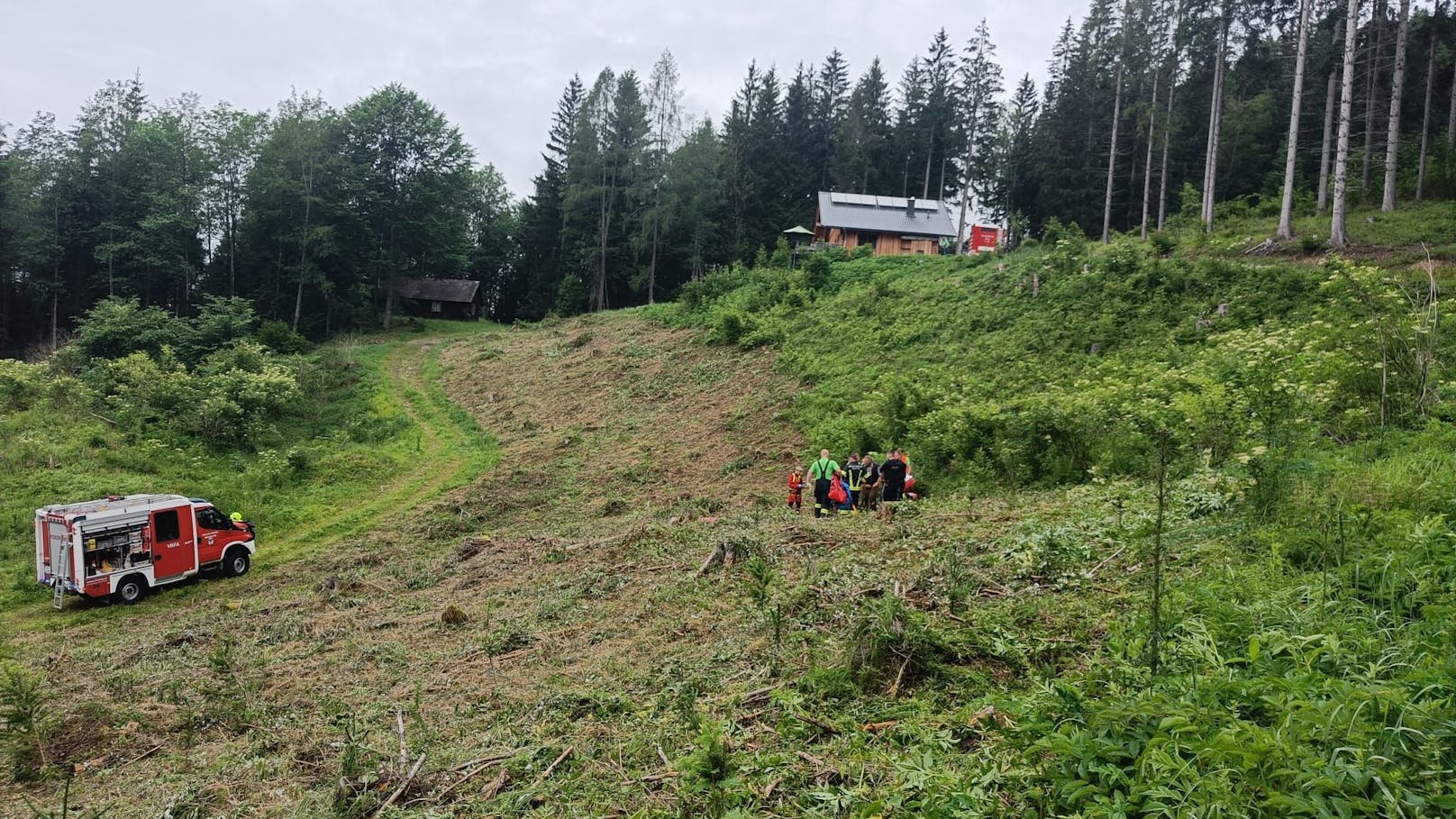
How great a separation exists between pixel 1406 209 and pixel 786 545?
1225 inches

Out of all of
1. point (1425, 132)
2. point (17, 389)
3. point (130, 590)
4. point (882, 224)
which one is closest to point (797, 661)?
point (130, 590)

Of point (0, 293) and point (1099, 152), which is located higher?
point (1099, 152)

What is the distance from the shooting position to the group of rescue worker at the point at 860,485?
44.3 ft

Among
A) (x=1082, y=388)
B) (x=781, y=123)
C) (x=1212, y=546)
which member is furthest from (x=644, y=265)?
(x=1212, y=546)

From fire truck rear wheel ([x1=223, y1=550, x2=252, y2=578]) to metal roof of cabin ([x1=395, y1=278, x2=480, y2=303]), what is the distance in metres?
43.0

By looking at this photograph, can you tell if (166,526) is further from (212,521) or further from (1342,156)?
(1342,156)

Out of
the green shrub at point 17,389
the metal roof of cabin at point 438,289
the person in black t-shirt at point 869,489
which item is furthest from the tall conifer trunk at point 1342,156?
the metal roof of cabin at point 438,289

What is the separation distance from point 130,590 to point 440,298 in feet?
148

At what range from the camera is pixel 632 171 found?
2093 inches

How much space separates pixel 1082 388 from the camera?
15250 mm

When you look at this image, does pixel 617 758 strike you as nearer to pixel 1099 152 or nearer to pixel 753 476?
pixel 753 476

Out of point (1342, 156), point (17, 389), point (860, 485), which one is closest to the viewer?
point (860, 485)

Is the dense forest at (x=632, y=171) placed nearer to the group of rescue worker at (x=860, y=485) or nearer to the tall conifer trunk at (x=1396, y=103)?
the tall conifer trunk at (x=1396, y=103)

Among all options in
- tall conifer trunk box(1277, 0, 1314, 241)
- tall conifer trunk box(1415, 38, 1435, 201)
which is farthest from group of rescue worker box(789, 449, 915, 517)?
tall conifer trunk box(1415, 38, 1435, 201)
